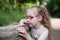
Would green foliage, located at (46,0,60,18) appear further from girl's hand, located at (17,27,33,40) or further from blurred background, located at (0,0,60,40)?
girl's hand, located at (17,27,33,40)

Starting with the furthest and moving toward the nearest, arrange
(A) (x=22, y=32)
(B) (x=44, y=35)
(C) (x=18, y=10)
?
(C) (x=18, y=10) → (B) (x=44, y=35) → (A) (x=22, y=32)

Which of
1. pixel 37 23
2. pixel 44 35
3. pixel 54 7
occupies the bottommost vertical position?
pixel 54 7

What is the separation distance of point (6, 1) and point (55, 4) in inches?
427

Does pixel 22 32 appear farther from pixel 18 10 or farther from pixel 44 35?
pixel 18 10

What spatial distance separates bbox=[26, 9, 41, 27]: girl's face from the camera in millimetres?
2549

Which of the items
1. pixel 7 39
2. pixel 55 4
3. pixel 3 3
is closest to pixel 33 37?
pixel 7 39

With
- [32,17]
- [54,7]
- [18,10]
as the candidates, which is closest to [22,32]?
[32,17]

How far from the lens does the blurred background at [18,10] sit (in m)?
3.90

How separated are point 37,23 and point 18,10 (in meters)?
2.90

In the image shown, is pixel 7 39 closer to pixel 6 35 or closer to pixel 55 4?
pixel 6 35

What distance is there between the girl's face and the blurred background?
1.01 meters

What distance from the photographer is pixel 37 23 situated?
8.70ft

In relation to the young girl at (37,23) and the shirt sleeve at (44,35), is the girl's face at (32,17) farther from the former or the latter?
the shirt sleeve at (44,35)

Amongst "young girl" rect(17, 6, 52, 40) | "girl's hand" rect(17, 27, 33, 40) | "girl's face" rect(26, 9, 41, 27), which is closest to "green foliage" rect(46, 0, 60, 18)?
"young girl" rect(17, 6, 52, 40)
